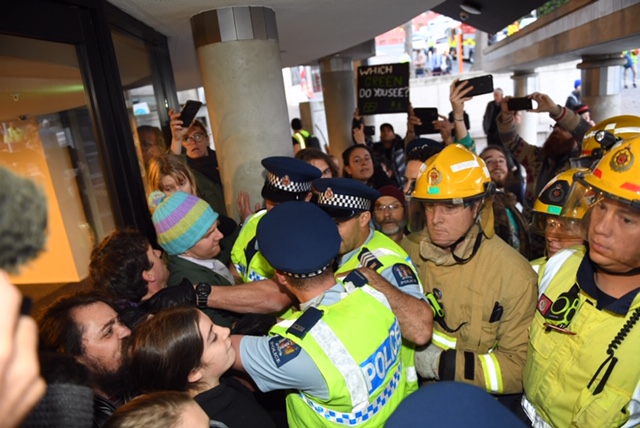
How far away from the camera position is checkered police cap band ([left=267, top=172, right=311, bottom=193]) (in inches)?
117

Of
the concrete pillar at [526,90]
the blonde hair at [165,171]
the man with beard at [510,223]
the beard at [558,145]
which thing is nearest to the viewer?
the man with beard at [510,223]

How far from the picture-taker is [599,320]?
1.67 m

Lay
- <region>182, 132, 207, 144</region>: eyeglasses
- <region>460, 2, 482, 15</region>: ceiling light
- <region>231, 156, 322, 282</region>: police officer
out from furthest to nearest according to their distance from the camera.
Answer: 1. <region>460, 2, 482, 15</region>: ceiling light
2. <region>182, 132, 207, 144</region>: eyeglasses
3. <region>231, 156, 322, 282</region>: police officer

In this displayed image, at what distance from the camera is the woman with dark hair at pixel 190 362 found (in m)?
1.55

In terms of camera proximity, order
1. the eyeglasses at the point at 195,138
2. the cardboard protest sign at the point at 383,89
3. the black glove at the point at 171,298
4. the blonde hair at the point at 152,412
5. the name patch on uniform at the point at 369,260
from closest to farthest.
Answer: the blonde hair at the point at 152,412 → the black glove at the point at 171,298 → the name patch on uniform at the point at 369,260 → the eyeglasses at the point at 195,138 → the cardboard protest sign at the point at 383,89

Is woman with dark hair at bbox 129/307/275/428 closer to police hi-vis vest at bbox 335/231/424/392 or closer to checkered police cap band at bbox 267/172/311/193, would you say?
police hi-vis vest at bbox 335/231/424/392

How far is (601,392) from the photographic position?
62.9 inches

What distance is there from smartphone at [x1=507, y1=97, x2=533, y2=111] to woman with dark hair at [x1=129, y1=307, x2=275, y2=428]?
399 centimetres

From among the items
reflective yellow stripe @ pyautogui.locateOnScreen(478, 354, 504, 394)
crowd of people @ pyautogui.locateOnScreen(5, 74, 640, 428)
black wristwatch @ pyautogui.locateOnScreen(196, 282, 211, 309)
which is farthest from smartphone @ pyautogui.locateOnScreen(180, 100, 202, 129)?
reflective yellow stripe @ pyautogui.locateOnScreen(478, 354, 504, 394)

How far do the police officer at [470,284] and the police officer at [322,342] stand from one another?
17.4 inches

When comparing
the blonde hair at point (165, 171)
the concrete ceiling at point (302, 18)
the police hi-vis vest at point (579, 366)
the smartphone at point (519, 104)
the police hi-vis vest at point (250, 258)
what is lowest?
the police hi-vis vest at point (579, 366)

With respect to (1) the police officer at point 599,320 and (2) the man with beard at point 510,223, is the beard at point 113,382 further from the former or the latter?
(2) the man with beard at point 510,223

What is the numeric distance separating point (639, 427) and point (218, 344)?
1624mm

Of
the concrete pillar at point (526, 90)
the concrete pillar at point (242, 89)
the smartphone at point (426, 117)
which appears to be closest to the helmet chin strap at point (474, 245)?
the concrete pillar at point (242, 89)
